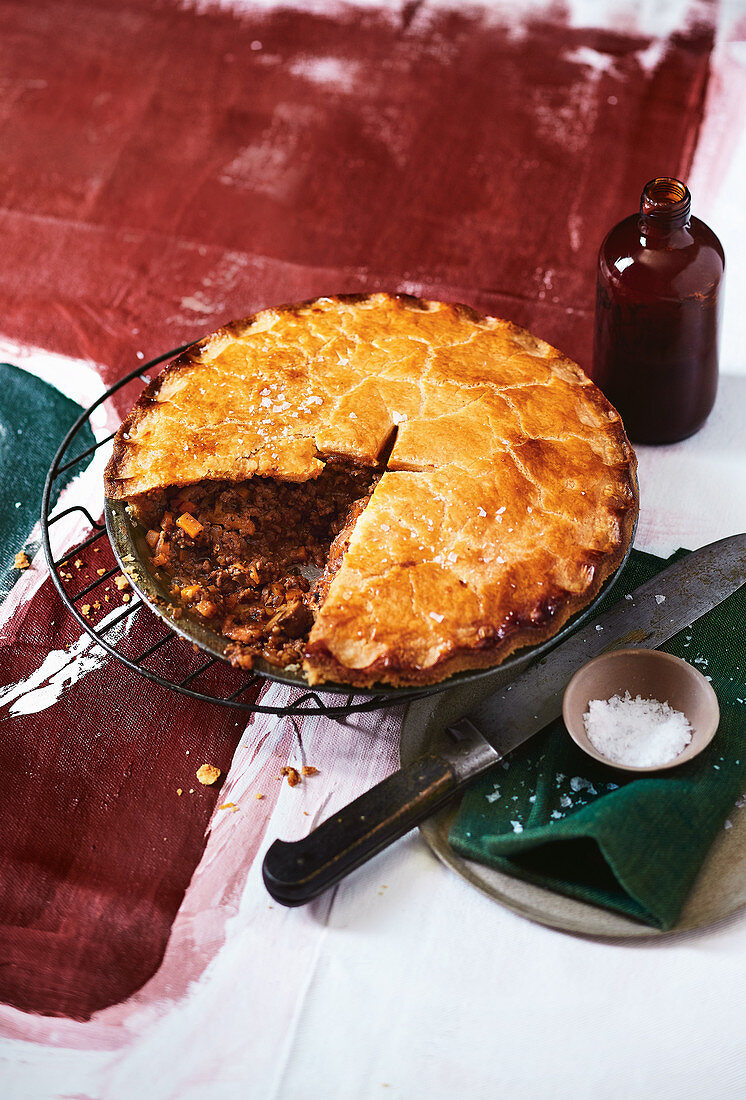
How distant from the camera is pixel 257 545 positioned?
236cm

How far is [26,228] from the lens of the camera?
11.8 ft

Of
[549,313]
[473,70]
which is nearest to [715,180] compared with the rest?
[549,313]

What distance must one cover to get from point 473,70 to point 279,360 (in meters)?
2.17

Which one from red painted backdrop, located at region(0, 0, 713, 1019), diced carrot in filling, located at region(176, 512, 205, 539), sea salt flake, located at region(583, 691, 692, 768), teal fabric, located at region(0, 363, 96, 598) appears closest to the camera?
sea salt flake, located at region(583, 691, 692, 768)

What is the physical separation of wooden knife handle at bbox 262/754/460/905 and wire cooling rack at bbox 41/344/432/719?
0.16 m

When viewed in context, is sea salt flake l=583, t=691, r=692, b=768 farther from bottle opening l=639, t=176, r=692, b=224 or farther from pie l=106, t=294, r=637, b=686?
bottle opening l=639, t=176, r=692, b=224

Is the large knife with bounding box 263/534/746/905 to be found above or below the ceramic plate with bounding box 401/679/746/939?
above

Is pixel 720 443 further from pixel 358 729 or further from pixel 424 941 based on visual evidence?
pixel 424 941

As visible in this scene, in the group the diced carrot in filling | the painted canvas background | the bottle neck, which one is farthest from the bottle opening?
the diced carrot in filling

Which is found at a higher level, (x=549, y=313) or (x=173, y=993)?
(x=549, y=313)

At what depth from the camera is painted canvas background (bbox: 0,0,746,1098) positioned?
72.9 inches

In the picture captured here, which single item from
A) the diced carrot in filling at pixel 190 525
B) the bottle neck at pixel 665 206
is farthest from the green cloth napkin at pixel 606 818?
the bottle neck at pixel 665 206

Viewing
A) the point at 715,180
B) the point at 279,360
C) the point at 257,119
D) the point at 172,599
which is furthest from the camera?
the point at 257,119

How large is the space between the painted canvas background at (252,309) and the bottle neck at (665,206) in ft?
2.15
